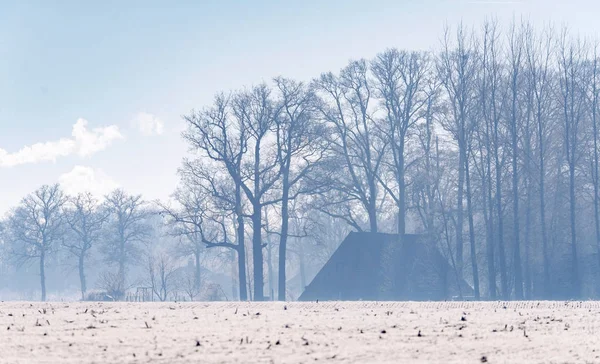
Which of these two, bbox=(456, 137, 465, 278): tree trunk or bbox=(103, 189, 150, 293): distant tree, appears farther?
bbox=(103, 189, 150, 293): distant tree

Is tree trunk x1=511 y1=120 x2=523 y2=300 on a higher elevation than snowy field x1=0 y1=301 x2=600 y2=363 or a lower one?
higher

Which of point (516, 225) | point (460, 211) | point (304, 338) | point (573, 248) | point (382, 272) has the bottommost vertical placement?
point (304, 338)

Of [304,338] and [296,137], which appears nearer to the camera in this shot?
[304,338]

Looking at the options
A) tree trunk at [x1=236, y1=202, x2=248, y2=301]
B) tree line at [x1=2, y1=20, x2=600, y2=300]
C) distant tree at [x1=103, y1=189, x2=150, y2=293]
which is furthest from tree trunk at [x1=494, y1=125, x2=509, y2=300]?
distant tree at [x1=103, y1=189, x2=150, y2=293]

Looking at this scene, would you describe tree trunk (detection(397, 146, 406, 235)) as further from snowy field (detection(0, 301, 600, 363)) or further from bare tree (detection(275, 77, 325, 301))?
snowy field (detection(0, 301, 600, 363))

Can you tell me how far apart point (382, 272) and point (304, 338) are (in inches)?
1684

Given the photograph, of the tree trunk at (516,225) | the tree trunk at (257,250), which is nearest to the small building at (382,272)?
the tree trunk at (257,250)

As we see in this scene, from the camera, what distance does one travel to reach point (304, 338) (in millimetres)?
15031

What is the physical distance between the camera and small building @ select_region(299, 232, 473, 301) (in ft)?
185

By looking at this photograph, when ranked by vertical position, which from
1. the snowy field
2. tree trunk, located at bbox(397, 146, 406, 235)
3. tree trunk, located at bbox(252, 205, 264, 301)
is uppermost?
tree trunk, located at bbox(397, 146, 406, 235)

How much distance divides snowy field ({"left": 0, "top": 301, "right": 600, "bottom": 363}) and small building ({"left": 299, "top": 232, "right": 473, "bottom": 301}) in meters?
34.8

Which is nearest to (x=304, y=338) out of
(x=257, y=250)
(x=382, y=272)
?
Result: (x=257, y=250)

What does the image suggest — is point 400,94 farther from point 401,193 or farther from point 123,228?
point 123,228

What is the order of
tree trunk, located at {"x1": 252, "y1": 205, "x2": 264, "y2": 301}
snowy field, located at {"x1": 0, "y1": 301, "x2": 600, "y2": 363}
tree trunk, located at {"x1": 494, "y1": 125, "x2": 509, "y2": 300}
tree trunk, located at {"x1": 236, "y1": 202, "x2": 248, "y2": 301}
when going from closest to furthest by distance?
snowy field, located at {"x1": 0, "y1": 301, "x2": 600, "y2": 363} < tree trunk, located at {"x1": 494, "y1": 125, "x2": 509, "y2": 300} < tree trunk, located at {"x1": 236, "y1": 202, "x2": 248, "y2": 301} < tree trunk, located at {"x1": 252, "y1": 205, "x2": 264, "y2": 301}
